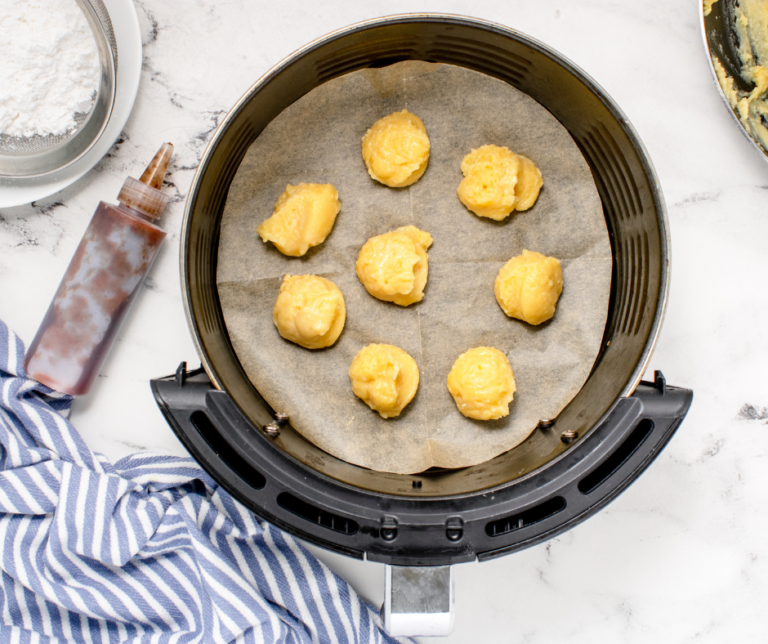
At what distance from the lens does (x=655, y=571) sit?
1.20m

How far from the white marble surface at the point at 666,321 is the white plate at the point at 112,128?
0.04 m

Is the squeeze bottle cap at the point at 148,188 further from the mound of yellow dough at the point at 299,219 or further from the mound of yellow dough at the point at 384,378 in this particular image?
the mound of yellow dough at the point at 384,378

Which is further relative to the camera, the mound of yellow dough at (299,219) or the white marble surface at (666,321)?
the white marble surface at (666,321)

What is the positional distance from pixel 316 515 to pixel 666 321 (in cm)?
80

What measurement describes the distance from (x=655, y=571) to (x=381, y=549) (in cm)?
71

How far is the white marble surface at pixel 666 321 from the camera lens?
1118 mm

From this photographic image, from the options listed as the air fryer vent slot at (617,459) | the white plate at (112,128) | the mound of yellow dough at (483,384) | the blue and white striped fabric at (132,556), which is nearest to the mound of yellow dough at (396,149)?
the mound of yellow dough at (483,384)

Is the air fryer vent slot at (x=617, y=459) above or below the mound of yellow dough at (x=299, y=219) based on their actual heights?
below

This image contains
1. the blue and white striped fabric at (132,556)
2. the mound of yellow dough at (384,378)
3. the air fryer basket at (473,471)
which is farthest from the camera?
the blue and white striped fabric at (132,556)

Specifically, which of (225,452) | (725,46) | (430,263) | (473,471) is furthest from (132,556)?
(725,46)

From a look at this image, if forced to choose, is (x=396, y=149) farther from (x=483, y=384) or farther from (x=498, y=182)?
(x=483, y=384)

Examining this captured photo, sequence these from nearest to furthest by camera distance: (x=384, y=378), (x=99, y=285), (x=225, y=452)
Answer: (x=225, y=452)
(x=384, y=378)
(x=99, y=285)

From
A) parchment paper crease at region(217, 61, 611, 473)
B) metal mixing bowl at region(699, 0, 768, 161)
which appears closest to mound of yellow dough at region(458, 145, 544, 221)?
parchment paper crease at region(217, 61, 611, 473)

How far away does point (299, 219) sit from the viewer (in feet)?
3.26
